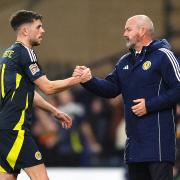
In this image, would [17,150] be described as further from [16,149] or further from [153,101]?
[153,101]

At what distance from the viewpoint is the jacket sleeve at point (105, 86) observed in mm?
6422

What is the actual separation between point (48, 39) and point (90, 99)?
176cm

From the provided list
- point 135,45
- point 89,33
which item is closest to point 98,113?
point 89,33

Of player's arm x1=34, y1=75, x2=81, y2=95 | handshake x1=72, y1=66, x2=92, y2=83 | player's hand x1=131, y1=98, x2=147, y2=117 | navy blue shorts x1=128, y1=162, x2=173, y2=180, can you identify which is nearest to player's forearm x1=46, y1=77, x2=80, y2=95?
player's arm x1=34, y1=75, x2=81, y2=95

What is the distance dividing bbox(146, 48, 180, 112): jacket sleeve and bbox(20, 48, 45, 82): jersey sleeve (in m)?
0.86

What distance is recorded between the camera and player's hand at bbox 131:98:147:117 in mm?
6062

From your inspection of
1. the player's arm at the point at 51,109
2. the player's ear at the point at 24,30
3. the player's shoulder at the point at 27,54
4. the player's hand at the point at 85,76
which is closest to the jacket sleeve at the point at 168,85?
the player's hand at the point at 85,76

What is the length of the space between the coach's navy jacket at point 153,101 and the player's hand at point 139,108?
3cm

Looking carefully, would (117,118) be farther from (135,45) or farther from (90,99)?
(135,45)

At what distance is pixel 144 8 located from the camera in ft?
42.8

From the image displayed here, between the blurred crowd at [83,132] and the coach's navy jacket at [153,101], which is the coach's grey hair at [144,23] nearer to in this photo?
the coach's navy jacket at [153,101]

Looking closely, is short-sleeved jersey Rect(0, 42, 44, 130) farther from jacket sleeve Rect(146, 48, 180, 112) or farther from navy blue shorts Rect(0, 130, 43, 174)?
jacket sleeve Rect(146, 48, 180, 112)

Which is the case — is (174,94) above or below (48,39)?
above

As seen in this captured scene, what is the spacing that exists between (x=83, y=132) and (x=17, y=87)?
573cm
